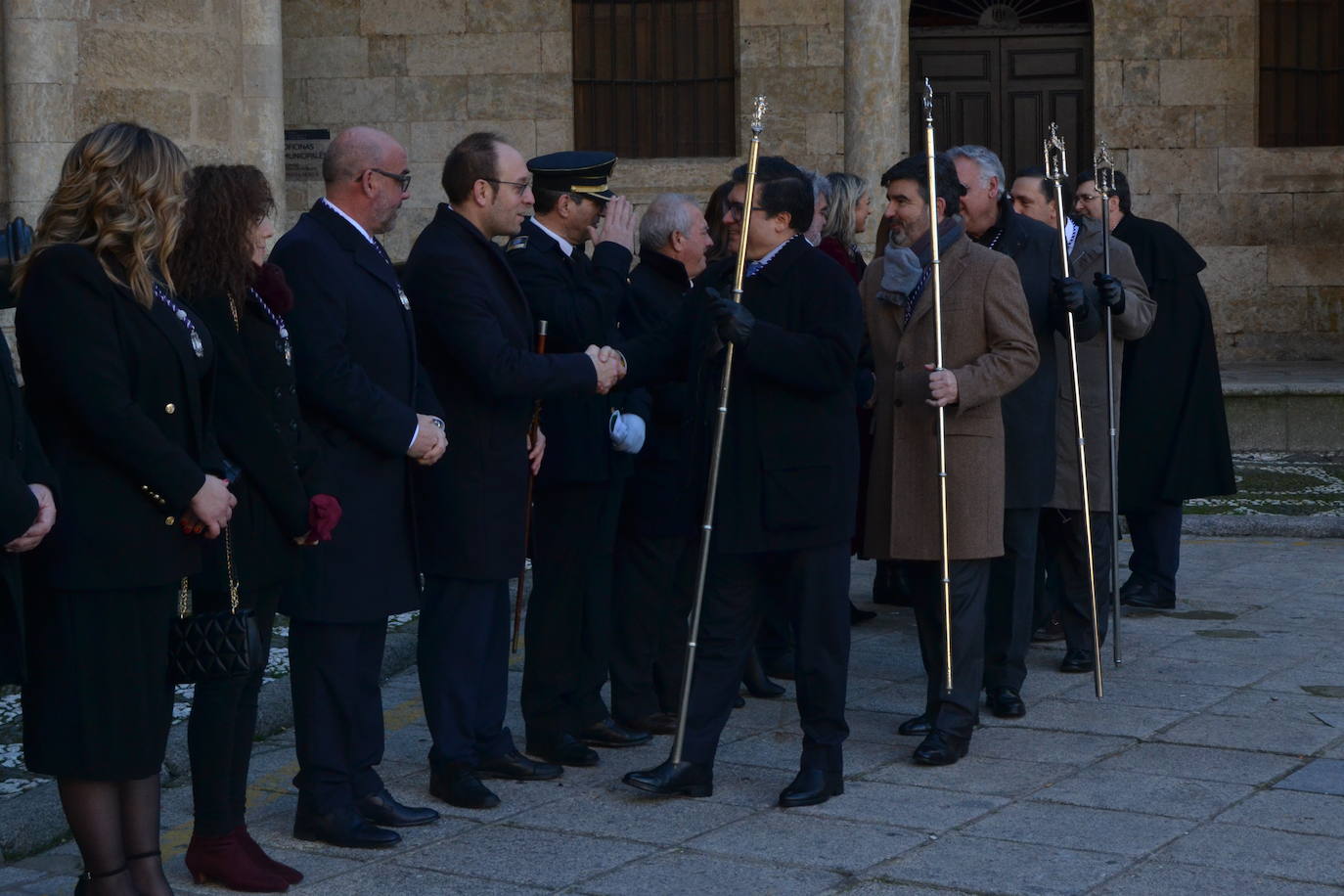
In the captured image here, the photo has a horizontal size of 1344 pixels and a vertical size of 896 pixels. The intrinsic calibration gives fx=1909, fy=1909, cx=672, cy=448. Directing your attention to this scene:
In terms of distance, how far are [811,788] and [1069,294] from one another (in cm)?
218

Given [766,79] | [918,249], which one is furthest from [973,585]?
[766,79]

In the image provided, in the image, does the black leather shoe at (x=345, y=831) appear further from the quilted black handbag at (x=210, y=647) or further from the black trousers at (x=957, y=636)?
the black trousers at (x=957, y=636)

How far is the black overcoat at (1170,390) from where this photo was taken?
8531 millimetres

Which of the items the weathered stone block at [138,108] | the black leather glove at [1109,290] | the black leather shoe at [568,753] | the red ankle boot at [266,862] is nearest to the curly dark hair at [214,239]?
the red ankle boot at [266,862]

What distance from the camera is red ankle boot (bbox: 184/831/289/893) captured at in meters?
4.62

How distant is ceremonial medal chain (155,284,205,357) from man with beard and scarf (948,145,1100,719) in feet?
9.64

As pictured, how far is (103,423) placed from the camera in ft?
13.3

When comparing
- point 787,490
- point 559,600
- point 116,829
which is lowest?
point 116,829

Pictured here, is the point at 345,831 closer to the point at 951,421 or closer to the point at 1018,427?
the point at 951,421

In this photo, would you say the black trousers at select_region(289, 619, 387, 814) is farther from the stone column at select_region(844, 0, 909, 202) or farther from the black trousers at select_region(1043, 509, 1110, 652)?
the stone column at select_region(844, 0, 909, 202)

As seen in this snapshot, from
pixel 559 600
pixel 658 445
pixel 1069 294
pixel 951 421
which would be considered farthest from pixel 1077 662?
pixel 559 600

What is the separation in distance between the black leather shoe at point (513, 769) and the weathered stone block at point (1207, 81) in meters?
12.4

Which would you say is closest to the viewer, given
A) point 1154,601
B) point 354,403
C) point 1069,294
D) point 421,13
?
point 354,403

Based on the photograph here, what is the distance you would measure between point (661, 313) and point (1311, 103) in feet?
39.1
